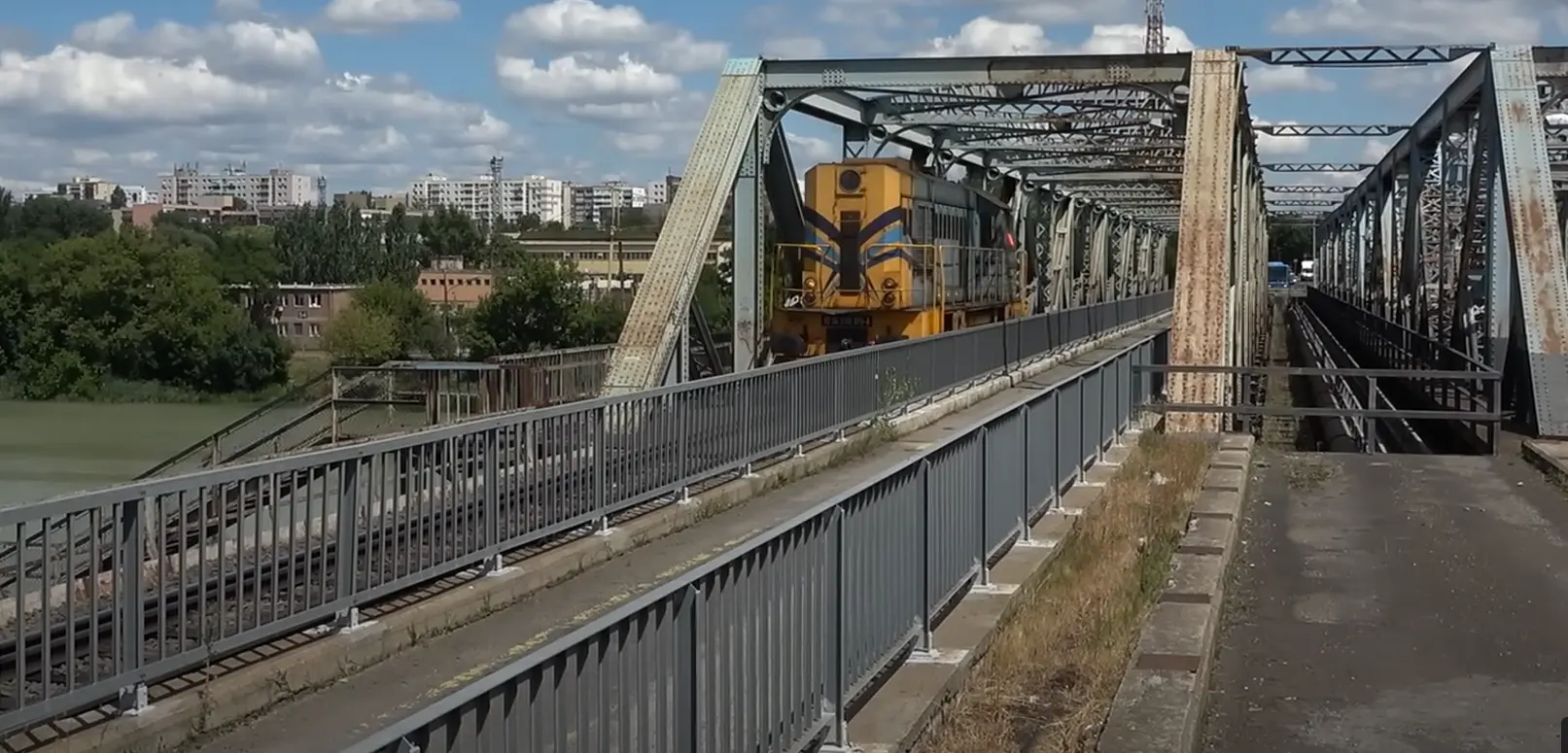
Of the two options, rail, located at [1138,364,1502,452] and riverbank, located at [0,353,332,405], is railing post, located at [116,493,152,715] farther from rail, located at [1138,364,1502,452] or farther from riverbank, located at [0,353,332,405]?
riverbank, located at [0,353,332,405]

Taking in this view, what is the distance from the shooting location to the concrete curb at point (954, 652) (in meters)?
6.72

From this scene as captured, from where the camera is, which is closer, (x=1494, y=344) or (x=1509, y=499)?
(x=1509, y=499)

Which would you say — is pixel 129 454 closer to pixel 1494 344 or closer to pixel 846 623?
pixel 1494 344

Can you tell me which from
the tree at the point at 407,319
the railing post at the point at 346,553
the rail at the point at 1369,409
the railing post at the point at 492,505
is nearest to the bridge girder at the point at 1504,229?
the rail at the point at 1369,409

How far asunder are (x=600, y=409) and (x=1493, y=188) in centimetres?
1606

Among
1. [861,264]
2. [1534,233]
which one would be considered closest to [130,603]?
[1534,233]

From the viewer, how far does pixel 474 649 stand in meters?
9.84

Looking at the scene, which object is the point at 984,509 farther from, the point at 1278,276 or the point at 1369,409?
the point at 1278,276

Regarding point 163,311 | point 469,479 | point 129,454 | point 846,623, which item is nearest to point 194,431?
point 129,454

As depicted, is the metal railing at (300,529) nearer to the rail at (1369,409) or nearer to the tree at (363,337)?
the rail at (1369,409)

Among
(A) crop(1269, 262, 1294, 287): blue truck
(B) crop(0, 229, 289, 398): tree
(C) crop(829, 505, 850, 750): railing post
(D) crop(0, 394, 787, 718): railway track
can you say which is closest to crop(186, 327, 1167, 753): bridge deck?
(D) crop(0, 394, 787, 718): railway track

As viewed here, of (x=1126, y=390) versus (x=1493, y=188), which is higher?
(x=1493, y=188)

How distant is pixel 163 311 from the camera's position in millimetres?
69875

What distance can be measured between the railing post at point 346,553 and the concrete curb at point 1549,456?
39.2 ft
